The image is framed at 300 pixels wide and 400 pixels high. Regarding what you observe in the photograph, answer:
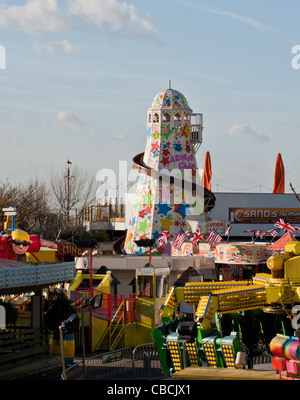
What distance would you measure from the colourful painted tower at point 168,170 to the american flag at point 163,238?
0.51 metres

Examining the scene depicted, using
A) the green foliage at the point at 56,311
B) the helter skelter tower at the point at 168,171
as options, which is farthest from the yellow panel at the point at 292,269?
the helter skelter tower at the point at 168,171

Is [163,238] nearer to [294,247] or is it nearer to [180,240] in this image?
[180,240]

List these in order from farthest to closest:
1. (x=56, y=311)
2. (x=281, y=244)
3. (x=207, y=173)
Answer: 1. (x=207, y=173)
2. (x=281, y=244)
3. (x=56, y=311)

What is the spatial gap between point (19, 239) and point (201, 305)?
7424mm

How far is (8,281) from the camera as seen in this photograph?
1703 centimetres

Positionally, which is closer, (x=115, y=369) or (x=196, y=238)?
(x=115, y=369)

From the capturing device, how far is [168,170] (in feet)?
147

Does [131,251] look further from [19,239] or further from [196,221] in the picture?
[19,239]

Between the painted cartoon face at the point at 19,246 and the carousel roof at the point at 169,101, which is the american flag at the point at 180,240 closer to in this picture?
the carousel roof at the point at 169,101

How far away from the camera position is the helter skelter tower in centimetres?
4453

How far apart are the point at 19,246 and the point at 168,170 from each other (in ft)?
80.0

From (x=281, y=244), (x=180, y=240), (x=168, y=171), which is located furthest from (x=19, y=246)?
(x=168, y=171)

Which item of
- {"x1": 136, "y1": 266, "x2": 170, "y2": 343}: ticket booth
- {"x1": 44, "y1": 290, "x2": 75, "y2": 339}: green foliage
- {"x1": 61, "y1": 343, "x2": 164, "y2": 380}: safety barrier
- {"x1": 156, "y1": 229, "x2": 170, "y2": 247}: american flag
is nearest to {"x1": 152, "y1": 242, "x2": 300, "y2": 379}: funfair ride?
{"x1": 61, "y1": 343, "x2": 164, "y2": 380}: safety barrier
